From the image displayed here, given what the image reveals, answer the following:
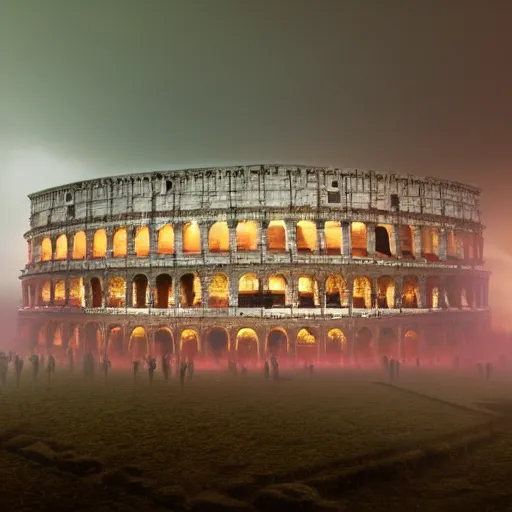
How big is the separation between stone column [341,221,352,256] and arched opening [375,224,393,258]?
271 centimetres

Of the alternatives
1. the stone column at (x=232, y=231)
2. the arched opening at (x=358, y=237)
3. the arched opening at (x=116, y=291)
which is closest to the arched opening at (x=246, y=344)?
the stone column at (x=232, y=231)

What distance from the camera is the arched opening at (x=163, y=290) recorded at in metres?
30.1

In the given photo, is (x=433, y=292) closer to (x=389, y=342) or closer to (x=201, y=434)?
(x=389, y=342)

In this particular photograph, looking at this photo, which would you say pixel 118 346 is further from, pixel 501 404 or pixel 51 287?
pixel 501 404

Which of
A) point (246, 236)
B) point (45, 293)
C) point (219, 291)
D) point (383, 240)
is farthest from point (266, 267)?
point (45, 293)

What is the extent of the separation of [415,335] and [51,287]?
23594 mm

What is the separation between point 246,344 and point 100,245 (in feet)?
39.0

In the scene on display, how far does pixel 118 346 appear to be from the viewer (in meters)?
30.2

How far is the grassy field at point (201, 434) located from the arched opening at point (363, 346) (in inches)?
246

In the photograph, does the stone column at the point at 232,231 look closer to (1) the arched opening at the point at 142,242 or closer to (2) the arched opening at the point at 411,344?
(1) the arched opening at the point at 142,242

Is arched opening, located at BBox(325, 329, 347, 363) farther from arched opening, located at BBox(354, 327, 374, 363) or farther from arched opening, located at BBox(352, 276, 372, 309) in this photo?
arched opening, located at BBox(352, 276, 372, 309)

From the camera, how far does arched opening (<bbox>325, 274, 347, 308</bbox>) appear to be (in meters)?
28.2

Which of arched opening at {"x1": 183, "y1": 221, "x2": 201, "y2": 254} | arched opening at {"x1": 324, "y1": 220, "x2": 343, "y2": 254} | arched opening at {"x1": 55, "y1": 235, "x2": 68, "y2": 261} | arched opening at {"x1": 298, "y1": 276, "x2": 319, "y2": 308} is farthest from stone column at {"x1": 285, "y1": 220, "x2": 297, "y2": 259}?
arched opening at {"x1": 55, "y1": 235, "x2": 68, "y2": 261}

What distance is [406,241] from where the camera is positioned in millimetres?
31656
